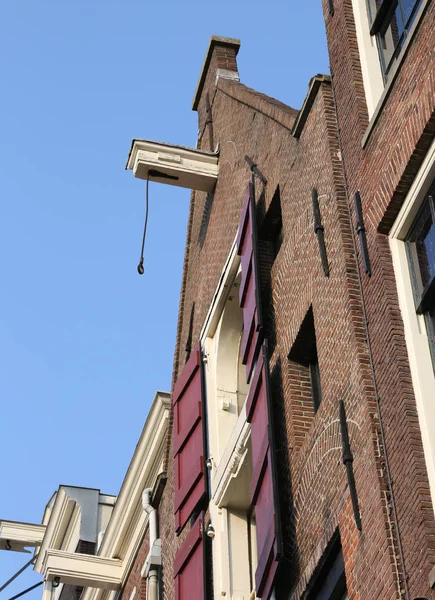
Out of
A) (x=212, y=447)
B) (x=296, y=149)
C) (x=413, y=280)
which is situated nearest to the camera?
(x=413, y=280)

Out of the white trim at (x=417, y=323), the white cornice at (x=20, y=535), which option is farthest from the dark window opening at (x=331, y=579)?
the white cornice at (x=20, y=535)

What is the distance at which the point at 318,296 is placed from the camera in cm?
1241

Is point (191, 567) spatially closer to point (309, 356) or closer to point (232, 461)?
point (232, 461)

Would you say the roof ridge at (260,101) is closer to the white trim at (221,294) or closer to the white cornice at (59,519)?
the white trim at (221,294)

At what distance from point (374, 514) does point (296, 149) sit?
5241mm

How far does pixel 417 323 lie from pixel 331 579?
→ 2433 mm

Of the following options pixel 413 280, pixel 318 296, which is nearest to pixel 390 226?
pixel 413 280

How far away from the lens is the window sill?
11289 millimetres

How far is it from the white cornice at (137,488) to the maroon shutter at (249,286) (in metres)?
4.40

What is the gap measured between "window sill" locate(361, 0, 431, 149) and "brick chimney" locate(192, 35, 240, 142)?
23.7ft

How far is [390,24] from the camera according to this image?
41.2ft

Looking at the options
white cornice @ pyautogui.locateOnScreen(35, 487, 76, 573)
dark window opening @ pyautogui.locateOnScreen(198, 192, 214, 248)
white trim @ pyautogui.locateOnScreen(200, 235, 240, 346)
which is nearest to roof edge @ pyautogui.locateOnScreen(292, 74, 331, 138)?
white trim @ pyautogui.locateOnScreen(200, 235, 240, 346)

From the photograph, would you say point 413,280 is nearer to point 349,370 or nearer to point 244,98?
point 349,370

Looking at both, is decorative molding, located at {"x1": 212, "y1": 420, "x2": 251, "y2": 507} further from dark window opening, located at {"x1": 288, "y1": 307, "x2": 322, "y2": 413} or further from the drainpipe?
the drainpipe
